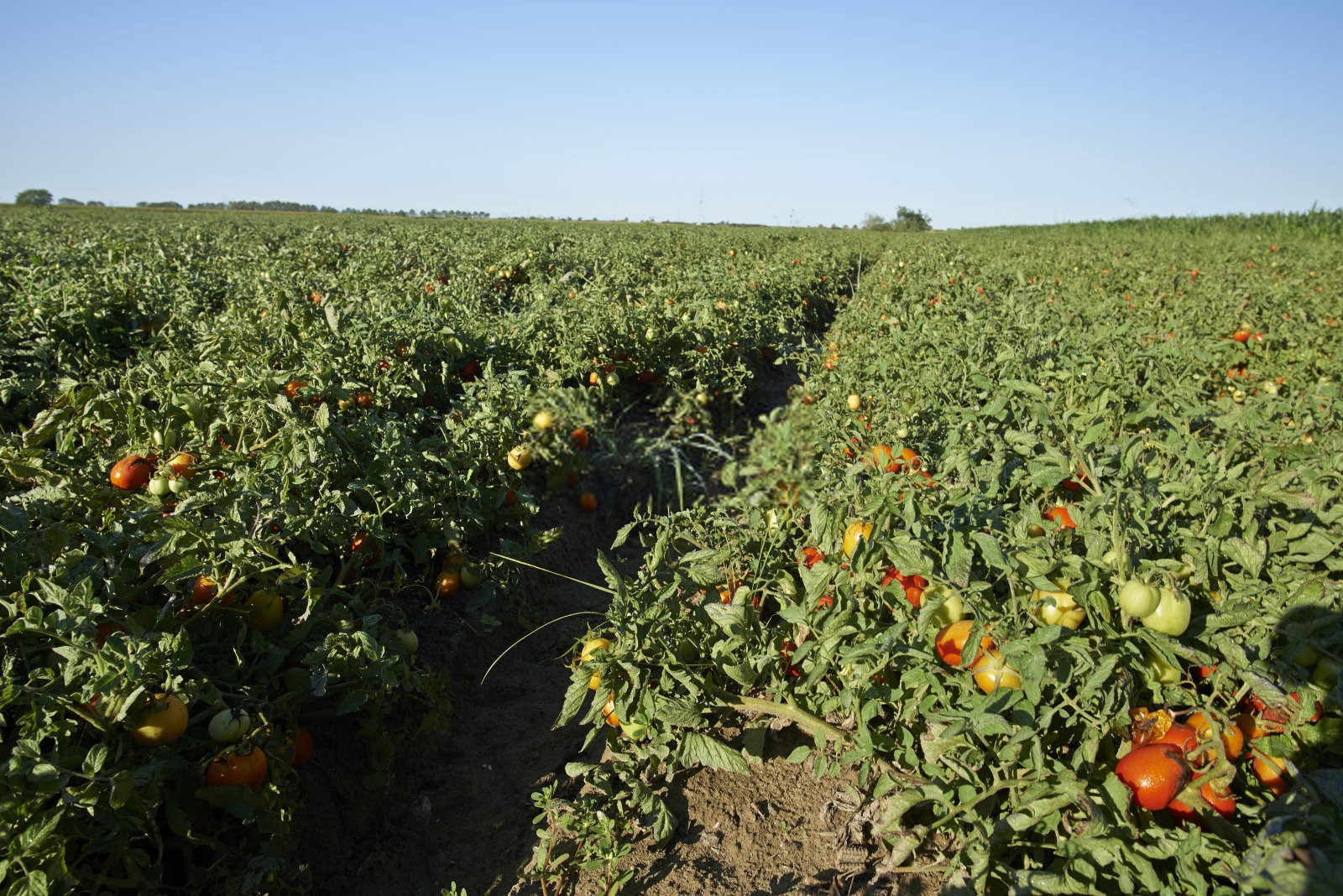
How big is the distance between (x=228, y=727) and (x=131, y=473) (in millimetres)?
1324

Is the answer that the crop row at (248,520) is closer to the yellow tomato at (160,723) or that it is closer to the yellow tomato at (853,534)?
the yellow tomato at (160,723)

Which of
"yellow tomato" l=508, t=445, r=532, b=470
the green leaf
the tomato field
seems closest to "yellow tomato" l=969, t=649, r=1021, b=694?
the tomato field

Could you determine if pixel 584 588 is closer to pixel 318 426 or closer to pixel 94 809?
pixel 318 426

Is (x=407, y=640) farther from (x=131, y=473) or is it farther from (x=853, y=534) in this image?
(x=853, y=534)

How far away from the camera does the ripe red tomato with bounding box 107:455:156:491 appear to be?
2570 mm

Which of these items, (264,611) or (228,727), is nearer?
(228,727)

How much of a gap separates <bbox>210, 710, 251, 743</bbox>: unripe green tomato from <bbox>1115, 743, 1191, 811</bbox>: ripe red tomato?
1.98m

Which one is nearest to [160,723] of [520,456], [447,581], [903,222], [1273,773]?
[447,581]

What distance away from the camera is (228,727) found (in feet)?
5.80

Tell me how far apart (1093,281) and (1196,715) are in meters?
9.76

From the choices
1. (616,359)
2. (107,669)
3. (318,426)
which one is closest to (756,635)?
(107,669)

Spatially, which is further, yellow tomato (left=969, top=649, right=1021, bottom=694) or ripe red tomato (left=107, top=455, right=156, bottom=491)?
ripe red tomato (left=107, top=455, right=156, bottom=491)

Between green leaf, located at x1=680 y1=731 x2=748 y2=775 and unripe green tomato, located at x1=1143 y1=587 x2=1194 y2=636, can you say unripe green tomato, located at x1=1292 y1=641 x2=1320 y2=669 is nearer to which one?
unripe green tomato, located at x1=1143 y1=587 x2=1194 y2=636

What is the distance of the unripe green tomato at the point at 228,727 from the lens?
69.5 inches
